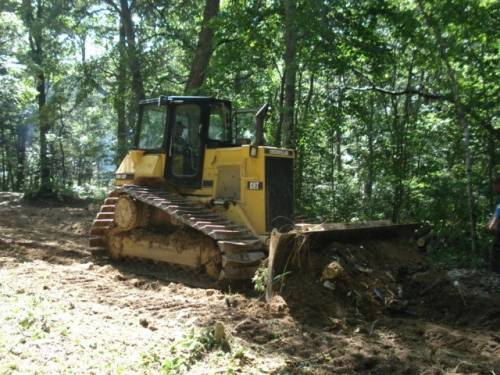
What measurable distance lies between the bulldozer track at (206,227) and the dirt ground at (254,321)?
0.35 m

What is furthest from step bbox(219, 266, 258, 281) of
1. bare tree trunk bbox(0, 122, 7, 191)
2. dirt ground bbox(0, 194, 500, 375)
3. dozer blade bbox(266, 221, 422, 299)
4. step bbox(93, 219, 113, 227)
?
bare tree trunk bbox(0, 122, 7, 191)

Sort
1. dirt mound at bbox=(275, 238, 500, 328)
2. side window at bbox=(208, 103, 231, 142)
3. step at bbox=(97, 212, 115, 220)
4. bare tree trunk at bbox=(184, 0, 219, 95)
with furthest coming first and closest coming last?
bare tree trunk at bbox=(184, 0, 219, 95) → step at bbox=(97, 212, 115, 220) → side window at bbox=(208, 103, 231, 142) → dirt mound at bbox=(275, 238, 500, 328)

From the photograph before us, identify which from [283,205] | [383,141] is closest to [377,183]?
[383,141]

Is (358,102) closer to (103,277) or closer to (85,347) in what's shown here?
(103,277)

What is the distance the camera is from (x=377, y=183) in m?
12.7

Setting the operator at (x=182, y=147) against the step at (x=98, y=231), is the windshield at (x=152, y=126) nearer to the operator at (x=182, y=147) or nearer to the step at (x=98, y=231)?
the operator at (x=182, y=147)

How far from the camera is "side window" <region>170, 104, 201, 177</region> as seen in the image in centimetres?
842

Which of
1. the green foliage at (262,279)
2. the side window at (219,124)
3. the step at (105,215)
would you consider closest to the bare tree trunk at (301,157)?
the side window at (219,124)

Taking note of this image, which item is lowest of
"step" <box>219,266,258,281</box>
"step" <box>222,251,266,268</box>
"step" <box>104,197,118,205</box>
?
"step" <box>219,266,258,281</box>

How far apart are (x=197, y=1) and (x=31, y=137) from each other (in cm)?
2545

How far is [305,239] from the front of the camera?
5.91m

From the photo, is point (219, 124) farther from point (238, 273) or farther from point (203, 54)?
point (203, 54)

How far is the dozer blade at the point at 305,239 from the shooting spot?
19.0ft

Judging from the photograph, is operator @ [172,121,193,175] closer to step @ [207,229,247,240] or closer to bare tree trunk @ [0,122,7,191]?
step @ [207,229,247,240]
